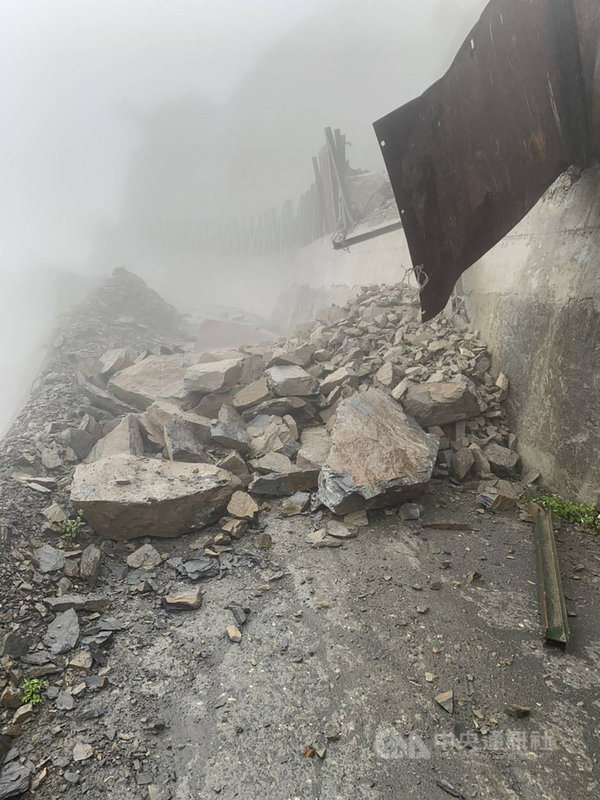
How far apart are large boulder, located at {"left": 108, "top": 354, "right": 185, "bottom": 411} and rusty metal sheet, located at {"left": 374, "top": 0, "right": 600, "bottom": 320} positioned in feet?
12.0

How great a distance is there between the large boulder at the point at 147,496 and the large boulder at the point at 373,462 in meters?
0.93

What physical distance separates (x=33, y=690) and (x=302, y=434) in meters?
3.08

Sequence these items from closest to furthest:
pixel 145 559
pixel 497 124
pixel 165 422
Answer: pixel 497 124 < pixel 145 559 < pixel 165 422

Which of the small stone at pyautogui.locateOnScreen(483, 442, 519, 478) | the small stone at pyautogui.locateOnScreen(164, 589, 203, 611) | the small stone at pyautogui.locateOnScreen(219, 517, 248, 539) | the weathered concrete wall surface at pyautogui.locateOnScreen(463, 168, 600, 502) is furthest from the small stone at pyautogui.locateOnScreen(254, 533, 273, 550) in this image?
the weathered concrete wall surface at pyautogui.locateOnScreen(463, 168, 600, 502)

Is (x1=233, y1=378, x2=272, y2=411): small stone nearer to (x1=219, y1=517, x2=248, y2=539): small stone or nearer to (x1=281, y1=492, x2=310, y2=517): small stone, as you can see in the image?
(x1=281, y1=492, x2=310, y2=517): small stone

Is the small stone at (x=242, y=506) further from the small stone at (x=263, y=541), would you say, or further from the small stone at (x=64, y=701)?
the small stone at (x=64, y=701)

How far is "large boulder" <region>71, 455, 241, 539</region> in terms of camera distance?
11.7ft

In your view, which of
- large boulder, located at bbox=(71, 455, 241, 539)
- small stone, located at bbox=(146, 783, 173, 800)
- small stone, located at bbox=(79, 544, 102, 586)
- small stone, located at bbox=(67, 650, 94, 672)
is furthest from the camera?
large boulder, located at bbox=(71, 455, 241, 539)

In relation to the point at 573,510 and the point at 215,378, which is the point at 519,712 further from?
the point at 215,378

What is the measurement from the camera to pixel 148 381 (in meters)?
6.59

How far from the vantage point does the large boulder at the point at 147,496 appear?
11.7 feet

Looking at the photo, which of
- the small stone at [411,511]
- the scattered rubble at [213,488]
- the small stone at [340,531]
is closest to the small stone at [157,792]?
the scattered rubble at [213,488]

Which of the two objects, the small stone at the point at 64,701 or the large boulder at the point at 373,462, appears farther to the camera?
the large boulder at the point at 373,462

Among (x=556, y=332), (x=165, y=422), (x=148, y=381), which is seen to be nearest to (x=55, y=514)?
(x=165, y=422)
